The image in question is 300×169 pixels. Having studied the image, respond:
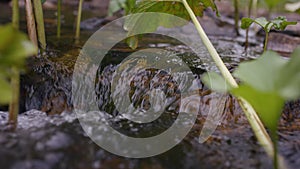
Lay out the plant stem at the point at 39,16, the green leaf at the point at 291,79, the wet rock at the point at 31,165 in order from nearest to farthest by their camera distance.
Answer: the green leaf at the point at 291,79 → the wet rock at the point at 31,165 → the plant stem at the point at 39,16

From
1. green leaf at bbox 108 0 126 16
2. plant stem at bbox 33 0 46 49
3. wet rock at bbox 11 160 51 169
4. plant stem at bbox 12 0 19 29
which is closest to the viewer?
wet rock at bbox 11 160 51 169

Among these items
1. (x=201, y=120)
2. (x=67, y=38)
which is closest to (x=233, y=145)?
(x=201, y=120)

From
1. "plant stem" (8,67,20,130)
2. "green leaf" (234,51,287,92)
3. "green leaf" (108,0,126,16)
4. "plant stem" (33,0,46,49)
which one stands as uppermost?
"green leaf" (108,0,126,16)

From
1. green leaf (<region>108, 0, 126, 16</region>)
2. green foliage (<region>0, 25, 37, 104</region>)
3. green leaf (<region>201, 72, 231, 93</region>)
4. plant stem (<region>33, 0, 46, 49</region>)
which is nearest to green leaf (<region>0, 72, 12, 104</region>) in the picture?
green foliage (<region>0, 25, 37, 104</region>)

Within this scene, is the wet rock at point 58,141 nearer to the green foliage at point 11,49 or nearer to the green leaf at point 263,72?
the green foliage at point 11,49

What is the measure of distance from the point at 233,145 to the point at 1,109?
64cm

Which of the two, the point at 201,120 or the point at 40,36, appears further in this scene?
the point at 40,36

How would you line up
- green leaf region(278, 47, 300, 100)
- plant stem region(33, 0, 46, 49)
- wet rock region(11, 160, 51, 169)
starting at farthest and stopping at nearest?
1. plant stem region(33, 0, 46, 49)
2. wet rock region(11, 160, 51, 169)
3. green leaf region(278, 47, 300, 100)

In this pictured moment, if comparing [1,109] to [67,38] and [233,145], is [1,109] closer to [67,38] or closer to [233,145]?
[233,145]

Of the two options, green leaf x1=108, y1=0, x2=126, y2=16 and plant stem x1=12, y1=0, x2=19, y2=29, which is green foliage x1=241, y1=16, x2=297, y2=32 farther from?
green leaf x1=108, y1=0, x2=126, y2=16

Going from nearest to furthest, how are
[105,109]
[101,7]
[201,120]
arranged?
[201,120], [105,109], [101,7]

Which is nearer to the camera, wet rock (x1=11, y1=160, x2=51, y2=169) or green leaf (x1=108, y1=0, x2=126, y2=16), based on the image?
wet rock (x1=11, y1=160, x2=51, y2=169)

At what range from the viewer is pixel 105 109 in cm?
99

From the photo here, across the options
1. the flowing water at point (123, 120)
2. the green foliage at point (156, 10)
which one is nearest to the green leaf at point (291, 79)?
the flowing water at point (123, 120)
